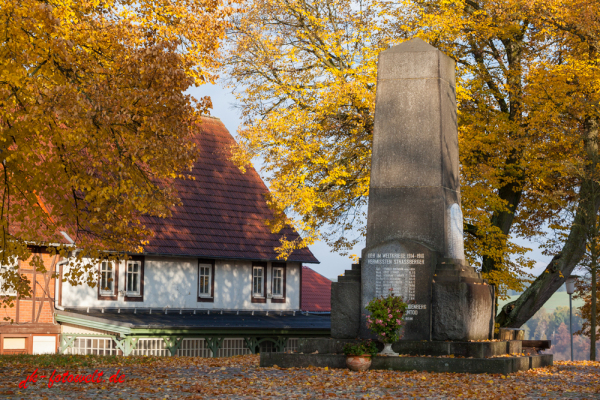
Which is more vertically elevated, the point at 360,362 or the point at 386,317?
the point at 386,317

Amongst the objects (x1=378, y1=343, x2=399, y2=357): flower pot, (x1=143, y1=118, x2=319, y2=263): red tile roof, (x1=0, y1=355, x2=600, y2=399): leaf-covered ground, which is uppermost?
(x1=143, y1=118, x2=319, y2=263): red tile roof

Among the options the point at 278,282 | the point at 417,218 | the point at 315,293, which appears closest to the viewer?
the point at 417,218

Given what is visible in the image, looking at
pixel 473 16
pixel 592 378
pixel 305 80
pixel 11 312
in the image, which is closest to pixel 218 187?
pixel 305 80

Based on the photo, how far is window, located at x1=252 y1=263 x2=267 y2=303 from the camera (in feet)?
102

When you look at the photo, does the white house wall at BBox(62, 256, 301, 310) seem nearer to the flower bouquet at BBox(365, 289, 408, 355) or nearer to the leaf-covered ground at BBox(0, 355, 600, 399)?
the leaf-covered ground at BBox(0, 355, 600, 399)

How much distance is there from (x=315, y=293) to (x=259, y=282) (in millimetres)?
7619

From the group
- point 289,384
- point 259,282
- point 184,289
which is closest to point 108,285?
point 184,289

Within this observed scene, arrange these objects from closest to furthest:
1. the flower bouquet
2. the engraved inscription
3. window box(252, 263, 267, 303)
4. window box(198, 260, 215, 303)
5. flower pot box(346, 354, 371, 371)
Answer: flower pot box(346, 354, 371, 371) < the flower bouquet < the engraved inscription < window box(198, 260, 215, 303) < window box(252, 263, 267, 303)

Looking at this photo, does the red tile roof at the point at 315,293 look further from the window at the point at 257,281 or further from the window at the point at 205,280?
the window at the point at 205,280

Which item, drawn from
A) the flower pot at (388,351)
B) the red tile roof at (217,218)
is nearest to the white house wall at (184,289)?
the red tile roof at (217,218)

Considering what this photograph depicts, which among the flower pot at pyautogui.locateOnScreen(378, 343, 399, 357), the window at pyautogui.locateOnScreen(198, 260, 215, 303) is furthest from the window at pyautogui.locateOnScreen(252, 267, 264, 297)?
the flower pot at pyautogui.locateOnScreen(378, 343, 399, 357)

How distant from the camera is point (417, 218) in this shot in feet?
48.3

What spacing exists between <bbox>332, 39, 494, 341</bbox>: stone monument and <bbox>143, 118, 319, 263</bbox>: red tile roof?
1388 centimetres

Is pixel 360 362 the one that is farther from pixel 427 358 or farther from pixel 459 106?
pixel 459 106
